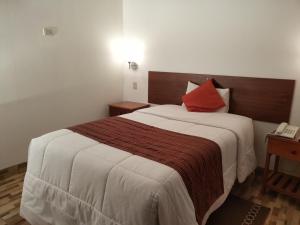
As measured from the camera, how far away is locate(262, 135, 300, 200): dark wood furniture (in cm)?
236

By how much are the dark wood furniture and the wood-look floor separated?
11cm

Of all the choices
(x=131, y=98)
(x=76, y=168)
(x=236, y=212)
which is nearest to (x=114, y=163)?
(x=76, y=168)

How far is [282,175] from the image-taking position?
283cm

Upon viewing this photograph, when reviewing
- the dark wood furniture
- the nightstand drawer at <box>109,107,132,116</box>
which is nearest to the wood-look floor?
the dark wood furniture

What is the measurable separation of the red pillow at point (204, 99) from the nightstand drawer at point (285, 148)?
0.79 meters

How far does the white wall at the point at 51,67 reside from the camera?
286 cm

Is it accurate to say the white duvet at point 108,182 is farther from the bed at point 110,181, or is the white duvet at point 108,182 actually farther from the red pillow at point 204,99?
the red pillow at point 204,99

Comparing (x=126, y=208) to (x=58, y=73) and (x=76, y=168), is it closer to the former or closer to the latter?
(x=76, y=168)

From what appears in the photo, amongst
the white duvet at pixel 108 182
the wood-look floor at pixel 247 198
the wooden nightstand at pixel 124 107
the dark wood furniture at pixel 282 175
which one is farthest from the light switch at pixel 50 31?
the dark wood furniture at pixel 282 175

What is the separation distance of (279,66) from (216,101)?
0.79 m

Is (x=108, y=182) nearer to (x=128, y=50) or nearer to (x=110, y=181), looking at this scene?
(x=110, y=181)

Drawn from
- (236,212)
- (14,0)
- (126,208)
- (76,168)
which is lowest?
(236,212)

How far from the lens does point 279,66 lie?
9.19 feet

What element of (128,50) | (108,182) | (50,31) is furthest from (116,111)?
(108,182)
